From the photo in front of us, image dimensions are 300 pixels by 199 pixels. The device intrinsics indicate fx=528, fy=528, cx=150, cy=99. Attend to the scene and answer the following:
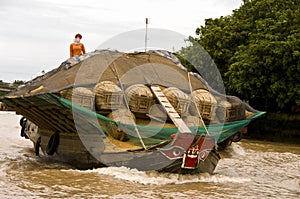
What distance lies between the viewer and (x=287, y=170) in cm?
1272

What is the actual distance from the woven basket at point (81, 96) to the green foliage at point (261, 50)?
11146 millimetres

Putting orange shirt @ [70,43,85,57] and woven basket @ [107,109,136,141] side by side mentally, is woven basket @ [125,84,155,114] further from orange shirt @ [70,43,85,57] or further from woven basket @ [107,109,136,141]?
orange shirt @ [70,43,85,57]

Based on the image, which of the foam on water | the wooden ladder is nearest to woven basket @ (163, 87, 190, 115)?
the wooden ladder

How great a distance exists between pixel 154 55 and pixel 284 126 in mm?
11538

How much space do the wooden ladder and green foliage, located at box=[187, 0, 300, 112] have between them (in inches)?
370

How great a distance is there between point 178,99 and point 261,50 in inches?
397

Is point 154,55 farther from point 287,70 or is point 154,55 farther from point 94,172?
point 287,70

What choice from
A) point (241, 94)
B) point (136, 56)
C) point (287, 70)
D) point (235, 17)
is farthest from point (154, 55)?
point (235, 17)

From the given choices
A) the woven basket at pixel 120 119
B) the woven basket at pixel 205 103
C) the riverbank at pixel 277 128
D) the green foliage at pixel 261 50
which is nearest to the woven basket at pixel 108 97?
the woven basket at pixel 120 119

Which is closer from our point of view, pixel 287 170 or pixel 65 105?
pixel 65 105

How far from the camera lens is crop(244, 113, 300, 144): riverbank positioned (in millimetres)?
22641

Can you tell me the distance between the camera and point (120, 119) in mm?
10516

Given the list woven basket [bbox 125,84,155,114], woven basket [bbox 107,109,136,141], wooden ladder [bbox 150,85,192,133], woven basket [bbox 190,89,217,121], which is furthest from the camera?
woven basket [bbox 190,89,217,121]

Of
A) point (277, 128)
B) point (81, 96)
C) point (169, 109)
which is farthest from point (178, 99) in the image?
point (277, 128)
